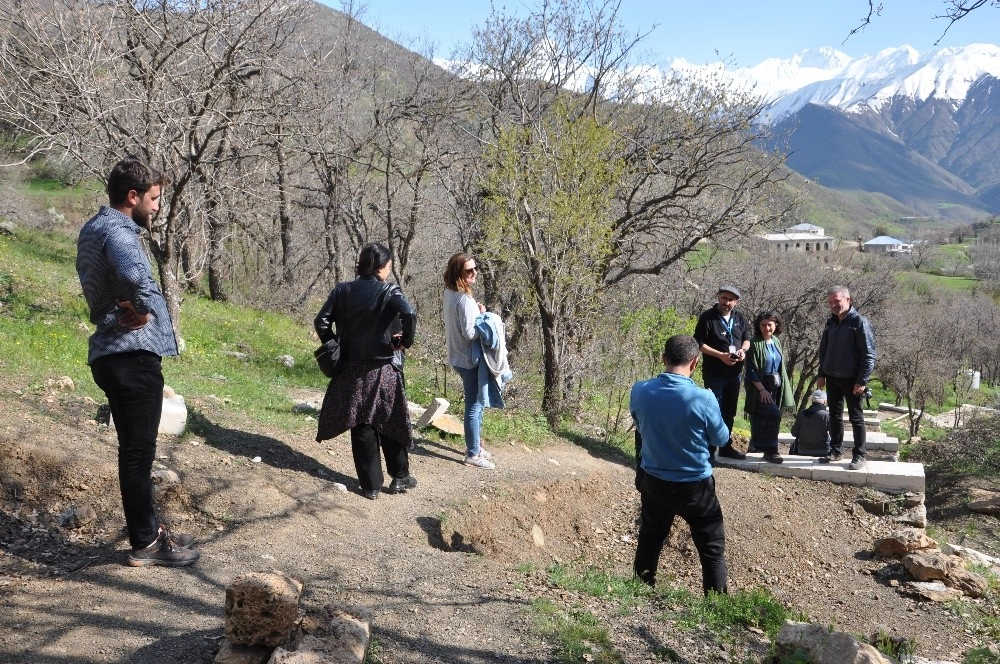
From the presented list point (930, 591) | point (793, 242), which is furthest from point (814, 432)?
point (793, 242)

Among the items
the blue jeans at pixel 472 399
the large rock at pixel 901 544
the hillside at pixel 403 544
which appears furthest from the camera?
the blue jeans at pixel 472 399

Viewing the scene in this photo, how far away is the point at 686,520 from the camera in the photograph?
4.65 meters

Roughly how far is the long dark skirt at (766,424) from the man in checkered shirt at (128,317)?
21.0 ft

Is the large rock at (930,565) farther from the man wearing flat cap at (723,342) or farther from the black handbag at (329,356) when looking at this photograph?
the black handbag at (329,356)

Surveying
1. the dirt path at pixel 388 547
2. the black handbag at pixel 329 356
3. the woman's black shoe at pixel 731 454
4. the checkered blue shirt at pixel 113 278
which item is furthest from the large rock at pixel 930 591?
the checkered blue shirt at pixel 113 278

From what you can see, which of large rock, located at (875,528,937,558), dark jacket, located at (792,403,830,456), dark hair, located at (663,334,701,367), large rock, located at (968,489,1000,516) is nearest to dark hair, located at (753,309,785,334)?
dark jacket, located at (792,403,830,456)

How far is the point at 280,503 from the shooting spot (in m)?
5.26

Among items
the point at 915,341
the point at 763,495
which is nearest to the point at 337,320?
the point at 763,495

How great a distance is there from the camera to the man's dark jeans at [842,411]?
24.7 feet

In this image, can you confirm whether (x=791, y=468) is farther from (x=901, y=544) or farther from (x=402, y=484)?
(x=402, y=484)

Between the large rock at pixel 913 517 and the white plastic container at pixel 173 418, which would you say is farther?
the large rock at pixel 913 517

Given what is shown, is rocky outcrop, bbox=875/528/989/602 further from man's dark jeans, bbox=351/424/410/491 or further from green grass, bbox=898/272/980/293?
green grass, bbox=898/272/980/293

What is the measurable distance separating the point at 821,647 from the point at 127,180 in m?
3.98

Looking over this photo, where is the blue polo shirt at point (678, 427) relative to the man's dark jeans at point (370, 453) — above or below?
above
